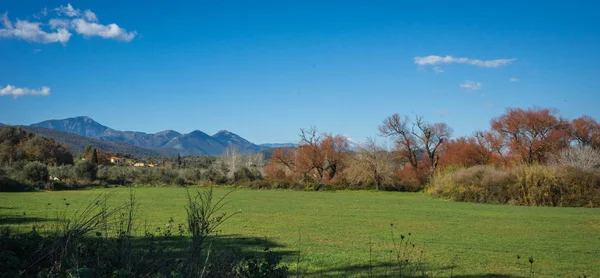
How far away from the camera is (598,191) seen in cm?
3131

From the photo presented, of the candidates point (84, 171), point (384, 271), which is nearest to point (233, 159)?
point (84, 171)

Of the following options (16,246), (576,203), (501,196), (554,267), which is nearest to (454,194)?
(501,196)

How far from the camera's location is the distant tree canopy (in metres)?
65.1

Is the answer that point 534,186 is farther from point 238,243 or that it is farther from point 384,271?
point 384,271

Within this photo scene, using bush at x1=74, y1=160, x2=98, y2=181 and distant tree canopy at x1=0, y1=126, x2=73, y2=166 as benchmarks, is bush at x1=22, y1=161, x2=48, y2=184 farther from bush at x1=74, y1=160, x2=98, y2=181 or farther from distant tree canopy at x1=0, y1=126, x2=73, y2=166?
distant tree canopy at x1=0, y1=126, x2=73, y2=166

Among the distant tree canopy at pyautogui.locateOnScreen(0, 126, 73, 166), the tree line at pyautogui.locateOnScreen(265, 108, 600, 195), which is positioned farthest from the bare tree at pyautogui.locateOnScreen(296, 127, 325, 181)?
the distant tree canopy at pyautogui.locateOnScreen(0, 126, 73, 166)

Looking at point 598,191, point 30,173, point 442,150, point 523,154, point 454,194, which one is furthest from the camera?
point 442,150

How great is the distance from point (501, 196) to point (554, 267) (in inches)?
1016

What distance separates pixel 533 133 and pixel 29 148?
71.1 m

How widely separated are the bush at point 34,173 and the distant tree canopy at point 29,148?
74.8 feet

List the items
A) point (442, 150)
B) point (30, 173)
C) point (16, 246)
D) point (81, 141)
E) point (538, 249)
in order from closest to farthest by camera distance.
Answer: point (16, 246)
point (538, 249)
point (30, 173)
point (442, 150)
point (81, 141)

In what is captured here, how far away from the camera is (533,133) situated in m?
52.9

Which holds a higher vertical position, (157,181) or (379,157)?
(379,157)

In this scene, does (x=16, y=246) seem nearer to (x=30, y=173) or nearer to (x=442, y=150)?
(x=30, y=173)
